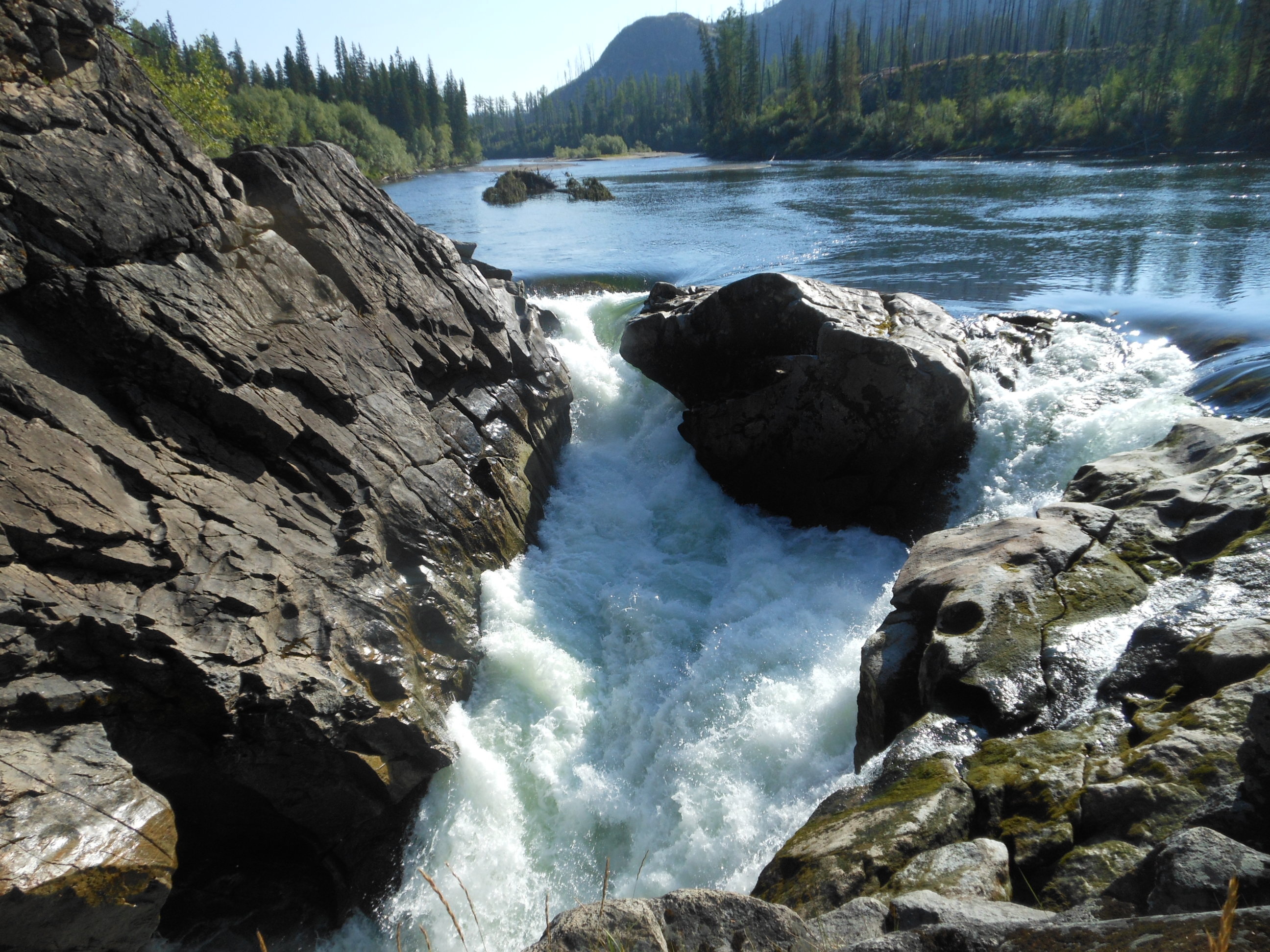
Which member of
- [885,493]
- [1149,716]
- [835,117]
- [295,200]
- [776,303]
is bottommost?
[885,493]

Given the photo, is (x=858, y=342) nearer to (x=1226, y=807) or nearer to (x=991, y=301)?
(x=991, y=301)

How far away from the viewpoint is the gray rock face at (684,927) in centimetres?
396

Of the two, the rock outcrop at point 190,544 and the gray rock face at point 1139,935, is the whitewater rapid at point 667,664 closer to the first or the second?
the rock outcrop at point 190,544

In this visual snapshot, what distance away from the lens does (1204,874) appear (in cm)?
352

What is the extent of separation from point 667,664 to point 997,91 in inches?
3816

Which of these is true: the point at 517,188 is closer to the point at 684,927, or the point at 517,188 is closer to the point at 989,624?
the point at 989,624

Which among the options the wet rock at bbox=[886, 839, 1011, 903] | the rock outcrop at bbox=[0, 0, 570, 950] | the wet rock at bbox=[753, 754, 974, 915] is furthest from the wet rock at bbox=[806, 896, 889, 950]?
the rock outcrop at bbox=[0, 0, 570, 950]

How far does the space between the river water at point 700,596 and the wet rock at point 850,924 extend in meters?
2.64

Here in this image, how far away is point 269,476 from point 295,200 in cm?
502

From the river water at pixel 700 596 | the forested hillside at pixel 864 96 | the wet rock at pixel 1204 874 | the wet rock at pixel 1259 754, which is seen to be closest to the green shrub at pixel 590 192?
the forested hillside at pixel 864 96

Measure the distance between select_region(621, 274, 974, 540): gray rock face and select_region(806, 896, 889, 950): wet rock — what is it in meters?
9.16

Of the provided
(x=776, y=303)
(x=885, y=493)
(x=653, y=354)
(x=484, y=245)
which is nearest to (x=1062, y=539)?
(x=885, y=493)

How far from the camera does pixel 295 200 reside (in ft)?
37.0

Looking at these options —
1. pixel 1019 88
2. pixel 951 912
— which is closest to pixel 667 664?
pixel 951 912
